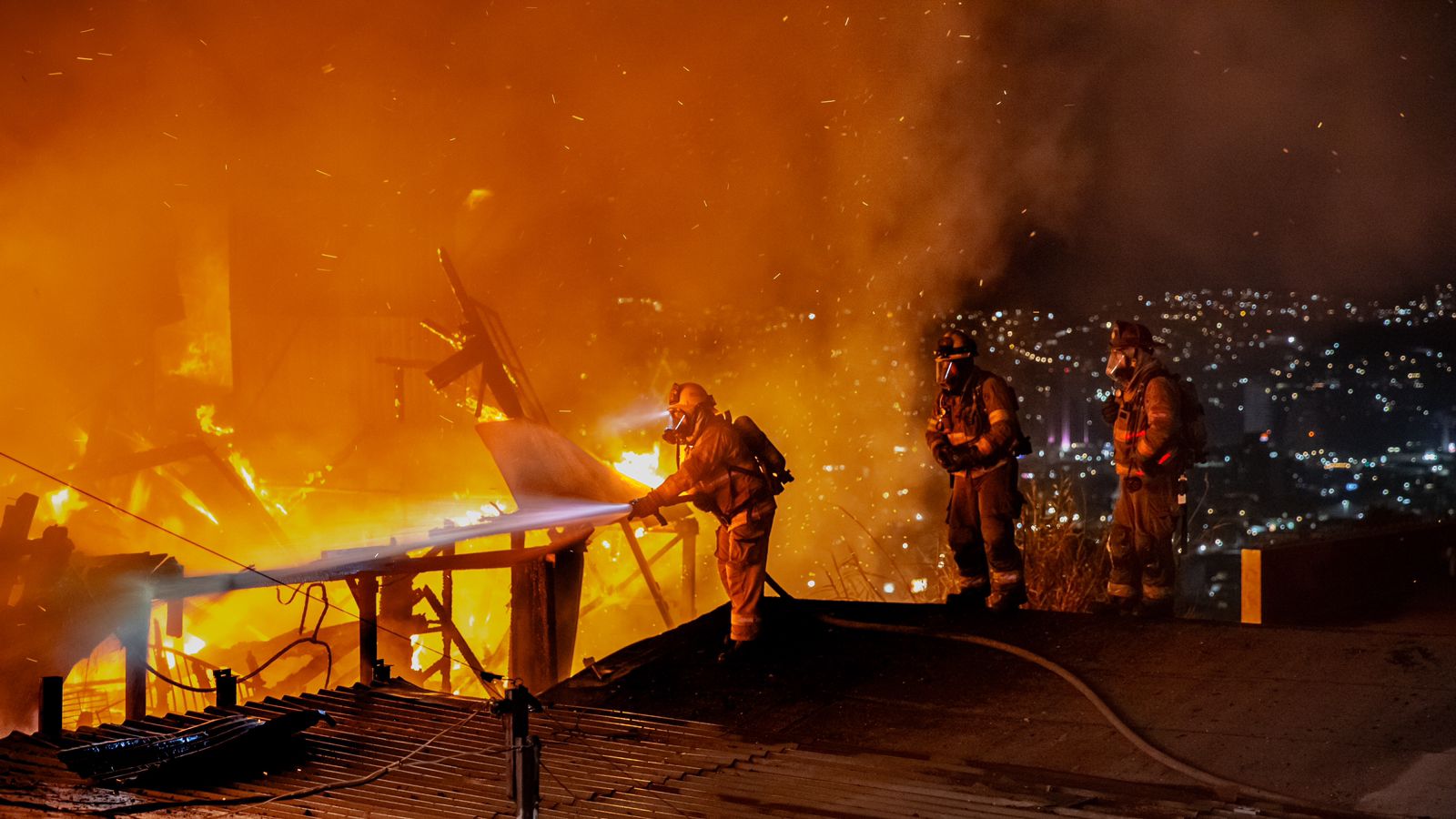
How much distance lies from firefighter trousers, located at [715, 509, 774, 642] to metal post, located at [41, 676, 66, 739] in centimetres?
333

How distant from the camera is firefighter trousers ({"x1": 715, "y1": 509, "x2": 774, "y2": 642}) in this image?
22.6 feet

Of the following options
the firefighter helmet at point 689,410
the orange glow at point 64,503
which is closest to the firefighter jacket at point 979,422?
the firefighter helmet at point 689,410

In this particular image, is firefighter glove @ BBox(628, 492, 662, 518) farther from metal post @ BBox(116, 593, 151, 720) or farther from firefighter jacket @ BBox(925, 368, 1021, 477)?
metal post @ BBox(116, 593, 151, 720)

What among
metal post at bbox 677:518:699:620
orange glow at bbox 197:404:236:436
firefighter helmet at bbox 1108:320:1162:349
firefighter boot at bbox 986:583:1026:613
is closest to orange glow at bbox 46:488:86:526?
orange glow at bbox 197:404:236:436

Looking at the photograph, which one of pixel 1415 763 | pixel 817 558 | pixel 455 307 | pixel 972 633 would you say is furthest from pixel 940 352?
pixel 817 558

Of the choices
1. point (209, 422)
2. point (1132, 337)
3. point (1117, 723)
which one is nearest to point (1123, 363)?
point (1132, 337)

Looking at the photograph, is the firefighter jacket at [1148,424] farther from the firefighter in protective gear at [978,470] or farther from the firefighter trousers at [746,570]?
the firefighter trousers at [746,570]

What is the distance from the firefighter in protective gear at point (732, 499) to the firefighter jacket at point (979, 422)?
49.3 inches

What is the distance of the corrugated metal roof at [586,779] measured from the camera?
419 cm

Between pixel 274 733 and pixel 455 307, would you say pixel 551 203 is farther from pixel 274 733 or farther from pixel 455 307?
pixel 274 733

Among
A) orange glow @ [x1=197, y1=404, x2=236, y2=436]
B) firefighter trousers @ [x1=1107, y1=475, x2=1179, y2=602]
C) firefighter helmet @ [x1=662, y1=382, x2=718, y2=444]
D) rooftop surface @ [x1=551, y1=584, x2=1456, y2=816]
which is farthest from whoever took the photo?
orange glow @ [x1=197, y1=404, x2=236, y2=436]

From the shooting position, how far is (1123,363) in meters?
7.41

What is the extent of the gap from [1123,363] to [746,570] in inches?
105

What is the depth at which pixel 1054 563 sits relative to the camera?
10.5 m
